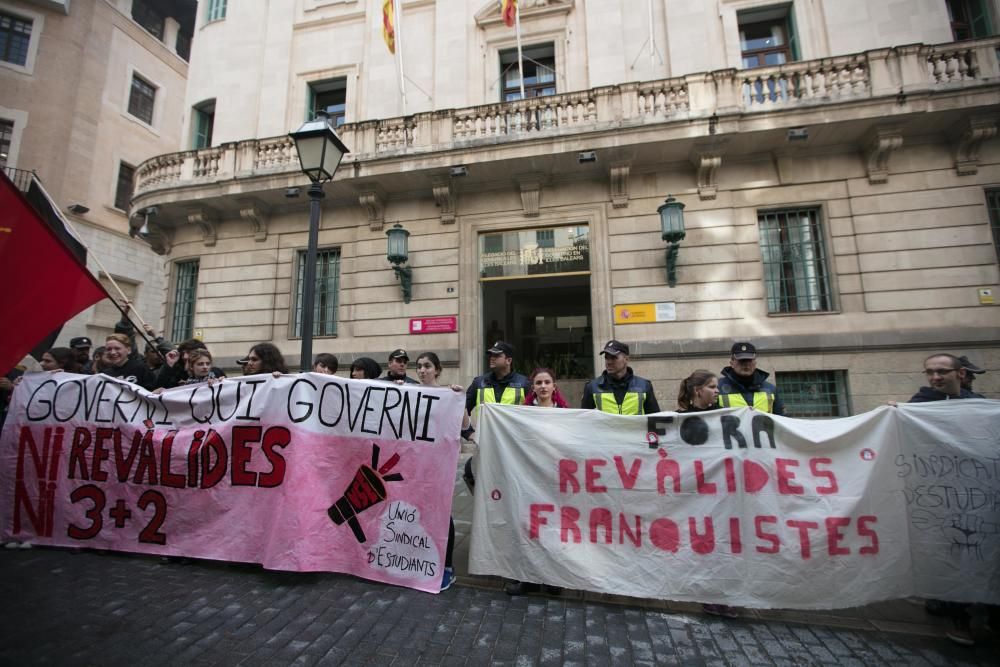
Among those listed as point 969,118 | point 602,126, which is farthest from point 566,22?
point 969,118

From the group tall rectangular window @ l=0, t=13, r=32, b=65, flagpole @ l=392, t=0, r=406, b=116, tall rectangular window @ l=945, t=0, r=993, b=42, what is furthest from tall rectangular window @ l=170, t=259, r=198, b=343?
tall rectangular window @ l=945, t=0, r=993, b=42

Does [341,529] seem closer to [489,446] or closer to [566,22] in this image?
[489,446]

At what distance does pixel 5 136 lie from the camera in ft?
61.7

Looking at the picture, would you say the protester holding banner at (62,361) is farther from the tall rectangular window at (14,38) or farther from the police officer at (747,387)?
the tall rectangular window at (14,38)

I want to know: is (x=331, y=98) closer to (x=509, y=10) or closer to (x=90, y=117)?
(x=509, y=10)

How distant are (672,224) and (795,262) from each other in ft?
9.81

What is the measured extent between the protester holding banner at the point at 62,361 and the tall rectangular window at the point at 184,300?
7.89 meters

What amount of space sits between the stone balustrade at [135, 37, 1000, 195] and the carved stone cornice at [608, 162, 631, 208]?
863 mm

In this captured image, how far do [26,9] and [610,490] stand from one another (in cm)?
3137

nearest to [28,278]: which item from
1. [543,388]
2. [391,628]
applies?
[391,628]

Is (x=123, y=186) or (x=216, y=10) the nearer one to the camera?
(x=216, y=10)

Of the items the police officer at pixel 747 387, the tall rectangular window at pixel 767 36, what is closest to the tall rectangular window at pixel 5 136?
the tall rectangular window at pixel 767 36

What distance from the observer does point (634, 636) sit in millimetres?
2896

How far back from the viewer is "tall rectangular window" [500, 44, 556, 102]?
1191cm
